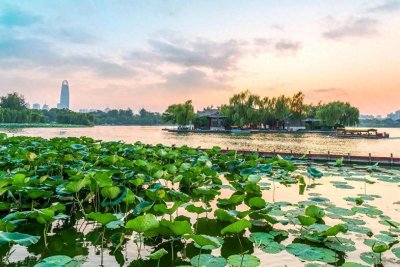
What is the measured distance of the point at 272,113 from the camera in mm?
54156

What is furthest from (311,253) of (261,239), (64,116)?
(64,116)

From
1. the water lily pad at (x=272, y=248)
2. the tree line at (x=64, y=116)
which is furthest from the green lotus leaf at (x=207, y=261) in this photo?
the tree line at (x=64, y=116)

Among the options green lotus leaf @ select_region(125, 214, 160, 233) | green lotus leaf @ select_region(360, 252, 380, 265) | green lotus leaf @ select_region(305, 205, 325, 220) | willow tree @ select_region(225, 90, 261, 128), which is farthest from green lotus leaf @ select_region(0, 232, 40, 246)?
willow tree @ select_region(225, 90, 261, 128)

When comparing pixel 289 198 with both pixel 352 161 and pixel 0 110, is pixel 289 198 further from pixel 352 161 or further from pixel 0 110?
pixel 0 110

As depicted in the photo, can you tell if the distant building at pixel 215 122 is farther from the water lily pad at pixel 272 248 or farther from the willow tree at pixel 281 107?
the water lily pad at pixel 272 248

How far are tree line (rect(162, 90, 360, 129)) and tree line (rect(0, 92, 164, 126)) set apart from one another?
1433 inches

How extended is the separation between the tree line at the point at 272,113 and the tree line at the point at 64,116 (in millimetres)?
36399

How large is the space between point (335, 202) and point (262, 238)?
3.32 meters

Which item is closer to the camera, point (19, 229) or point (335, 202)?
point (19, 229)

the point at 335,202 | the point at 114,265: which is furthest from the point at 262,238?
the point at 335,202

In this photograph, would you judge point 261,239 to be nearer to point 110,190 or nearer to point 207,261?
point 207,261

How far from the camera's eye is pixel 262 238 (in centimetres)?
379

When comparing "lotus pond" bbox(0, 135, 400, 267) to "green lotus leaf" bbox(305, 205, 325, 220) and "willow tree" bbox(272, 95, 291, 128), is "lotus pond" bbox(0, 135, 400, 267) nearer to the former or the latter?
"green lotus leaf" bbox(305, 205, 325, 220)

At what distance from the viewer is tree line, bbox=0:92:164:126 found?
69812 millimetres
